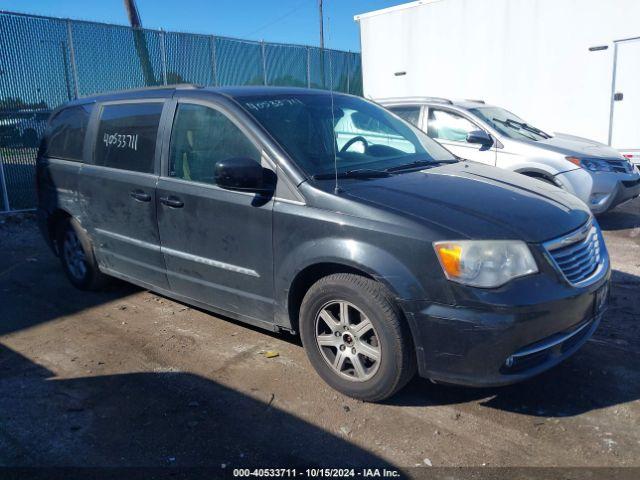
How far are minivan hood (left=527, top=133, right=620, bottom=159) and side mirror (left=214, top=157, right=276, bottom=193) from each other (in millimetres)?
5068

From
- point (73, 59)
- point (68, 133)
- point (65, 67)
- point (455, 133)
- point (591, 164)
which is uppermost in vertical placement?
point (73, 59)

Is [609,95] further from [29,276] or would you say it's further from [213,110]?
[29,276]

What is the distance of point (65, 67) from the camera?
31.3ft

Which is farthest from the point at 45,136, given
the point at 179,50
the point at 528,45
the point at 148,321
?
the point at 528,45

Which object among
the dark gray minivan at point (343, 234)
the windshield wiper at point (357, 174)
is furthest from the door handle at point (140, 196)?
the windshield wiper at point (357, 174)

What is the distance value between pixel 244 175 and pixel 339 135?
89cm

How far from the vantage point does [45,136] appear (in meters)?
5.70

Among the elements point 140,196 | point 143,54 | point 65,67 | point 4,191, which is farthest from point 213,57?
point 140,196

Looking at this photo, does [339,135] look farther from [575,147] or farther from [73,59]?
[73,59]

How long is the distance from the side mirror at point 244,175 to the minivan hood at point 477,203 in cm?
49

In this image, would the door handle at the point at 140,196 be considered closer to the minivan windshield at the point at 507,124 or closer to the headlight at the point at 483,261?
the headlight at the point at 483,261

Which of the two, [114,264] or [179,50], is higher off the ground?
[179,50]

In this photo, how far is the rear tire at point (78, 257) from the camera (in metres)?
5.23

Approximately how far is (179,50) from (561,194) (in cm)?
960
